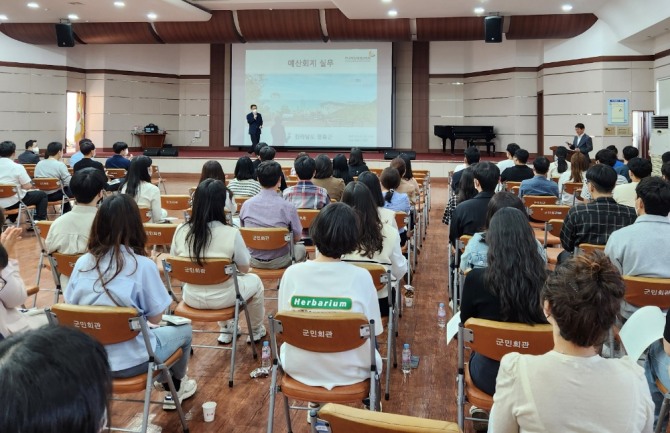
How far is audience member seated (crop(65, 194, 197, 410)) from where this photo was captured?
275 cm

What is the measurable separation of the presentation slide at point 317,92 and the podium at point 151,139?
2694 millimetres

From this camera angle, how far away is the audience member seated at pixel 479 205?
15.0 feet

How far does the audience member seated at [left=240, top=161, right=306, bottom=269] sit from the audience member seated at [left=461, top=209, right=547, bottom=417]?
93.1 inches

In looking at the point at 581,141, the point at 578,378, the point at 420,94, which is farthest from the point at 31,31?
the point at 578,378

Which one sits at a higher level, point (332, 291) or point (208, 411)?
point (332, 291)

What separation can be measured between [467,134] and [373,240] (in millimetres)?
13064

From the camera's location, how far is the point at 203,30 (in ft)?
49.7

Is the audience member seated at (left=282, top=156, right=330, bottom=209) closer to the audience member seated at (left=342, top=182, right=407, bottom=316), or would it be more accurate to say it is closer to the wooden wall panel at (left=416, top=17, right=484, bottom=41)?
the audience member seated at (left=342, top=182, right=407, bottom=316)

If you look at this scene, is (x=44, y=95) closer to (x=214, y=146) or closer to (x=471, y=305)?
(x=214, y=146)

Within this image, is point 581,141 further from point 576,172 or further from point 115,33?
point 115,33

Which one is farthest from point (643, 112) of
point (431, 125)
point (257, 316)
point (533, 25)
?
point (257, 316)

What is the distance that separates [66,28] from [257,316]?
13.4 metres

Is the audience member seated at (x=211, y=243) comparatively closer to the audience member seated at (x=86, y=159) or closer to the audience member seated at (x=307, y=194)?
the audience member seated at (x=307, y=194)

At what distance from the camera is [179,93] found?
1884cm
